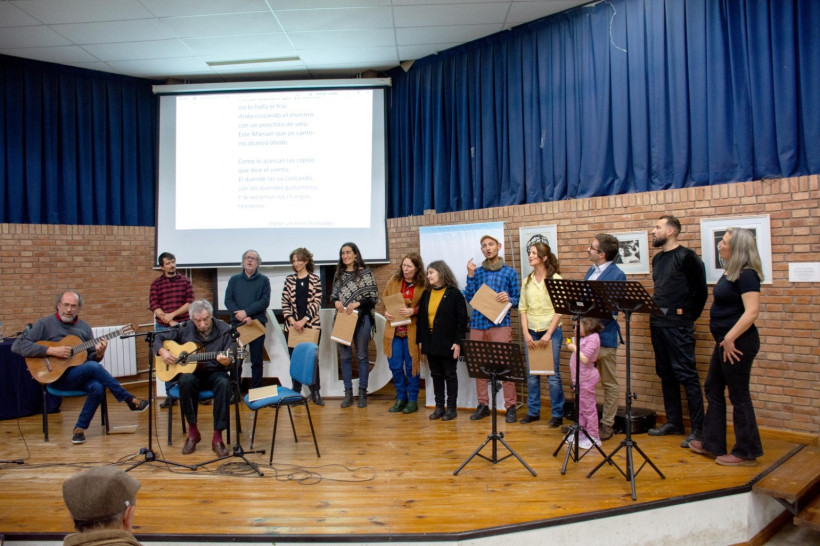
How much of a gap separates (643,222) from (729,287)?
1462 mm

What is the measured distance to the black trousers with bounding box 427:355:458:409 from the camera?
220 inches

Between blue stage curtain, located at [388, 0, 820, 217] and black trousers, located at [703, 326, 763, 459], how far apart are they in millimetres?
1587

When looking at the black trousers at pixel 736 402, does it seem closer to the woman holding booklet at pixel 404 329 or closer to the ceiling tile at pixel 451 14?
the woman holding booklet at pixel 404 329

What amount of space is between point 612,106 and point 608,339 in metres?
2.40

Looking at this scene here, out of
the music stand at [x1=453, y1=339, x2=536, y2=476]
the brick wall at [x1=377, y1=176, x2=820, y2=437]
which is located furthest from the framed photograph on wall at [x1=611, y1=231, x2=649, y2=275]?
the music stand at [x1=453, y1=339, x2=536, y2=476]

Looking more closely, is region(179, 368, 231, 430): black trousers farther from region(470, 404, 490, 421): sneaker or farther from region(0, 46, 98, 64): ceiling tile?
region(0, 46, 98, 64): ceiling tile

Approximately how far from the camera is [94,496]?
1868 mm

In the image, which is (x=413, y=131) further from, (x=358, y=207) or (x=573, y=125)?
(x=573, y=125)

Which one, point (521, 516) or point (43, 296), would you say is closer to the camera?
point (521, 516)

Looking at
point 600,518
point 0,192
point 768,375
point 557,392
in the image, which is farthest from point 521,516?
point 0,192

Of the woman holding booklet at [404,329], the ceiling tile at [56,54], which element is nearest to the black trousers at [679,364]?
the woman holding booklet at [404,329]

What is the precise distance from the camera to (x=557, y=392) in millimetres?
5285

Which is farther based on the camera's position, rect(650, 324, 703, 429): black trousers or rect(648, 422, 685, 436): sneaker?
rect(648, 422, 685, 436): sneaker

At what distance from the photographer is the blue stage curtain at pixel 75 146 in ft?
23.6
